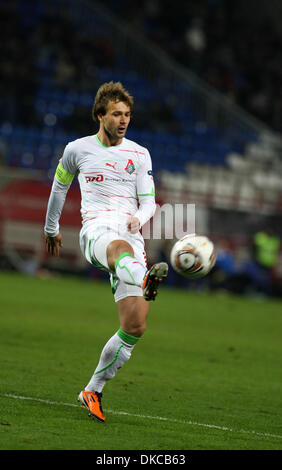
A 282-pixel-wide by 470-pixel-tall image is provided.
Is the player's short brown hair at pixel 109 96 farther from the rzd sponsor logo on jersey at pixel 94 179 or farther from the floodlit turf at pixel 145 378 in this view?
the floodlit turf at pixel 145 378

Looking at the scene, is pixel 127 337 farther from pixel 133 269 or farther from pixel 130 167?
pixel 130 167

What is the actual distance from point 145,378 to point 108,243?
3.04 meters

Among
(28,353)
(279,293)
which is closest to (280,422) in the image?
(28,353)

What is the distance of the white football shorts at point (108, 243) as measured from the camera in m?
6.44

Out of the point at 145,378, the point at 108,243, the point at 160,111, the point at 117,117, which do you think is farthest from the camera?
the point at 160,111

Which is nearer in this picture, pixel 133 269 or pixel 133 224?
pixel 133 269

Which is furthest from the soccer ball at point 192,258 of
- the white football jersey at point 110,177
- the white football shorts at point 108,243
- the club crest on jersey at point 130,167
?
the club crest on jersey at point 130,167

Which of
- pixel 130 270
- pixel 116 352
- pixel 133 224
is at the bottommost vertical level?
pixel 116 352

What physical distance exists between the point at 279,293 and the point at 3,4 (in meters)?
12.9

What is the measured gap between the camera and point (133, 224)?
6449 mm

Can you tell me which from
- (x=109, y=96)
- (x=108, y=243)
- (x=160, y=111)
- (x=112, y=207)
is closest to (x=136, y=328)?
(x=108, y=243)

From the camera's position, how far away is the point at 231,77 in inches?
1197

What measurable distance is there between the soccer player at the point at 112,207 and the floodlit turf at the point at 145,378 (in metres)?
0.56
